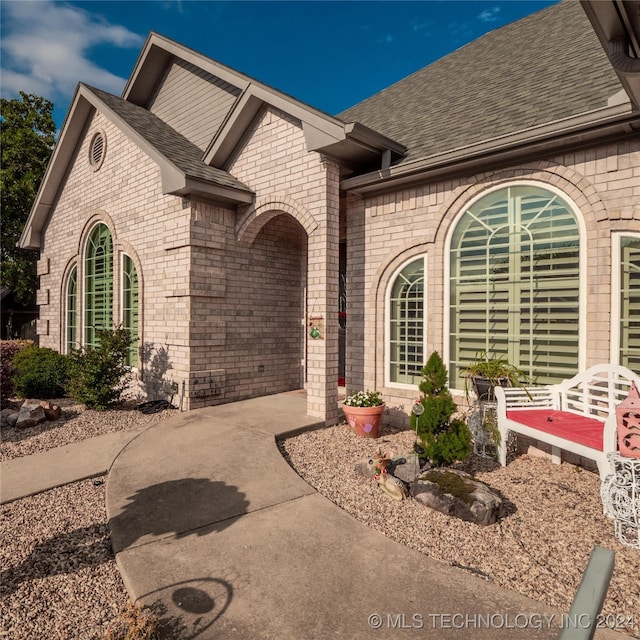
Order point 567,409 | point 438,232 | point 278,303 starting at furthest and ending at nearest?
point 278,303 → point 438,232 → point 567,409

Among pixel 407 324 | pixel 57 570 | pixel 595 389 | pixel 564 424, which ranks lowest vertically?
pixel 57 570

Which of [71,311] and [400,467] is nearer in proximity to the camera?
[400,467]

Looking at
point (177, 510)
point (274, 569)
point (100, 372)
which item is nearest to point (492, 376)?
point (274, 569)

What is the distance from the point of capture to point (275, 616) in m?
2.73

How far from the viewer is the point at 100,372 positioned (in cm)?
827

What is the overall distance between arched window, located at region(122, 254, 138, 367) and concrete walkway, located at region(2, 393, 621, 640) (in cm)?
432

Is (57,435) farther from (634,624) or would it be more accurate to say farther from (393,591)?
(634,624)

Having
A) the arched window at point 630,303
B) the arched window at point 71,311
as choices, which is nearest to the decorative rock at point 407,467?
the arched window at point 630,303

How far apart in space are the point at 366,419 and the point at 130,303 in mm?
6589

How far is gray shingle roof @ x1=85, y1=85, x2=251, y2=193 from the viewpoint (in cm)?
804

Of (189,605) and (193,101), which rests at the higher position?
(193,101)

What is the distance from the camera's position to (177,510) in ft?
13.6

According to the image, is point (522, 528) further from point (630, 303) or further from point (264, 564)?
point (630, 303)

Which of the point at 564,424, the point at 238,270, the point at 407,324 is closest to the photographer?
the point at 564,424
